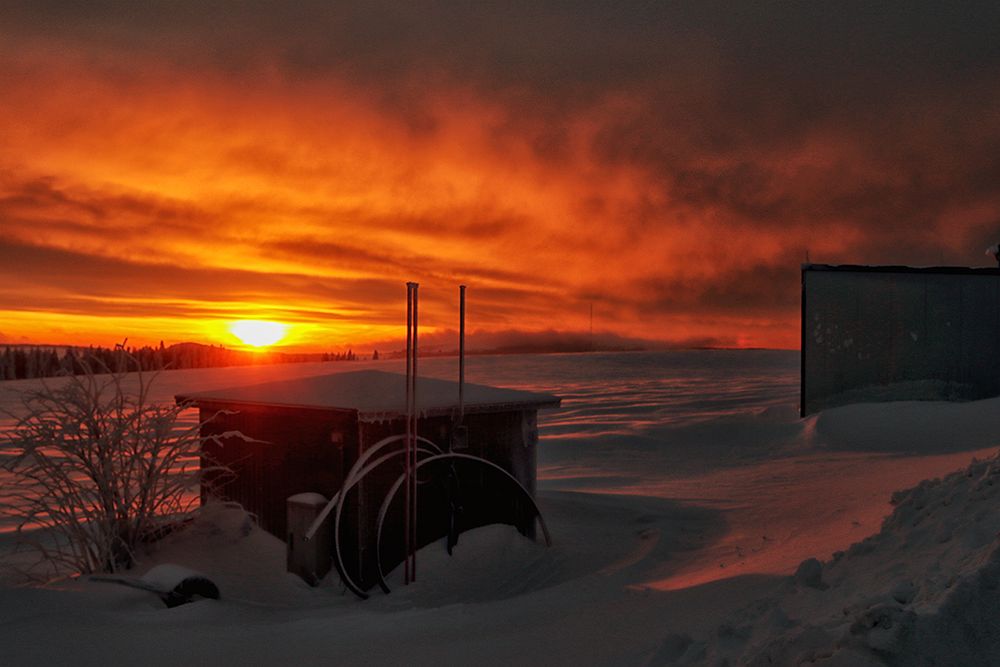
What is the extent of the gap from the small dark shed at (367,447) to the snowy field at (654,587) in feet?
0.95

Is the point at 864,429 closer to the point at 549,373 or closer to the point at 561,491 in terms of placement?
the point at 561,491

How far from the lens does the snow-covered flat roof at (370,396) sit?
681 centimetres

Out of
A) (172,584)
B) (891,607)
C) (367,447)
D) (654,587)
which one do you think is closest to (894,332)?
(654,587)

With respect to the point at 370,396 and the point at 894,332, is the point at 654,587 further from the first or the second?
the point at 894,332

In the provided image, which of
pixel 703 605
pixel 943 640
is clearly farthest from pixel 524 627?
pixel 943 640

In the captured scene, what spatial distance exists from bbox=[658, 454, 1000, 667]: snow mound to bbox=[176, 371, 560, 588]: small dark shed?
149 inches

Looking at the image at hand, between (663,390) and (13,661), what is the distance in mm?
25076

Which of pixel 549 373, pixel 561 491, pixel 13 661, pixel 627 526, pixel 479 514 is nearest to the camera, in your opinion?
pixel 13 661

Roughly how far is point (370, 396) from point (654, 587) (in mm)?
3196

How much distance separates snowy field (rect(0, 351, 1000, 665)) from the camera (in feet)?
10.8

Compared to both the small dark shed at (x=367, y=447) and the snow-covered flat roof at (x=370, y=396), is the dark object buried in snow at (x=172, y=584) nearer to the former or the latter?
the small dark shed at (x=367, y=447)

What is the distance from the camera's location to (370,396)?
7.11m

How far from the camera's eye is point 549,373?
39.0 metres

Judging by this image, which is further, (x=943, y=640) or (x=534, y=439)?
(x=534, y=439)
